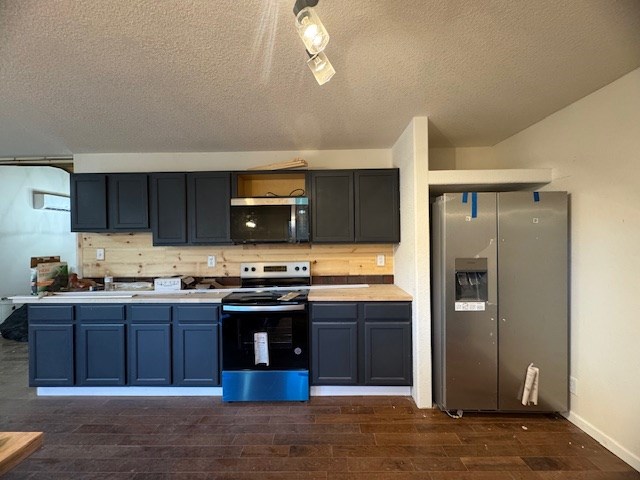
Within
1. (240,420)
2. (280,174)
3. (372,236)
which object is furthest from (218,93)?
(240,420)

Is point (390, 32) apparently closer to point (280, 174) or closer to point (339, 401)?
point (280, 174)

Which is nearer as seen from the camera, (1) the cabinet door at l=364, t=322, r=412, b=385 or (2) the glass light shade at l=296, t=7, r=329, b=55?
(2) the glass light shade at l=296, t=7, r=329, b=55

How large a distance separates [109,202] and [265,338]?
2.17m

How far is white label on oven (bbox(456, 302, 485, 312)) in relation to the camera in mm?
2066

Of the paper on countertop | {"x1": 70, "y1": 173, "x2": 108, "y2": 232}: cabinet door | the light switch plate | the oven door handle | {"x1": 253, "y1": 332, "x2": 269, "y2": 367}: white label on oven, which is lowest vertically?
the paper on countertop

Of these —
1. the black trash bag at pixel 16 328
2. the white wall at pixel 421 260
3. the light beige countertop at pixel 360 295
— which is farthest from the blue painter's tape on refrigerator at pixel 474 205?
the black trash bag at pixel 16 328

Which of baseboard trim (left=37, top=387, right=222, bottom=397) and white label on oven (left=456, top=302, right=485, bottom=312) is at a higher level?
white label on oven (left=456, top=302, right=485, bottom=312)

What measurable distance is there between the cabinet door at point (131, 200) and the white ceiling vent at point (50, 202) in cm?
374

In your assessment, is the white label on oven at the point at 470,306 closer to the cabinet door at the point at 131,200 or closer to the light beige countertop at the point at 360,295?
the light beige countertop at the point at 360,295

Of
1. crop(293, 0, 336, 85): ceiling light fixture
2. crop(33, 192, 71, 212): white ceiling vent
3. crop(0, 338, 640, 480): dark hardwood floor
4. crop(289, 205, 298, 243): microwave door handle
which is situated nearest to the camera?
crop(293, 0, 336, 85): ceiling light fixture

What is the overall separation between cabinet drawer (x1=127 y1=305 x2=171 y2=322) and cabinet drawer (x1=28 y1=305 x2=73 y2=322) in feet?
1.80

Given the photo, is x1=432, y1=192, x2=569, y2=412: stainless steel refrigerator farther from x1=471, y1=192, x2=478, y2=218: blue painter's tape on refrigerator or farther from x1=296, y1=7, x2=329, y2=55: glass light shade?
x1=296, y1=7, x2=329, y2=55: glass light shade

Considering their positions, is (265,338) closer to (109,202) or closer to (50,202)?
(109,202)

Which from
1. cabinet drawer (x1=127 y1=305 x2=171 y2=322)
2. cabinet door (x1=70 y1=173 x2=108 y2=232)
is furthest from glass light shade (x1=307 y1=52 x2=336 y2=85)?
cabinet door (x1=70 y1=173 x2=108 y2=232)
